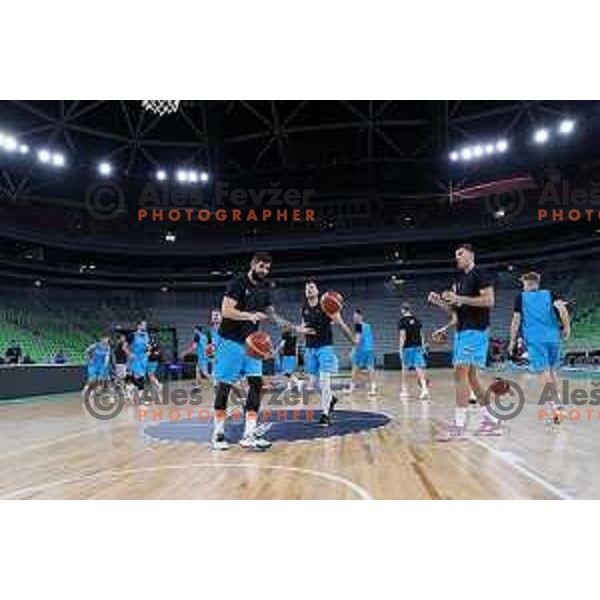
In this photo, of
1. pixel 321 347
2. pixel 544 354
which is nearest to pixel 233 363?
pixel 321 347

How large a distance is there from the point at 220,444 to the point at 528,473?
10.9 ft

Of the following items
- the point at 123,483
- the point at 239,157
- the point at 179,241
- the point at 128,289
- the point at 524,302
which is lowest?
A: the point at 123,483

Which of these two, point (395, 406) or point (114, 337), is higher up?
point (114, 337)

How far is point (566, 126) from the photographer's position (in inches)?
1065

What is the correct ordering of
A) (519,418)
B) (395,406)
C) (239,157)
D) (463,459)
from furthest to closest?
(239,157) < (395,406) < (519,418) < (463,459)

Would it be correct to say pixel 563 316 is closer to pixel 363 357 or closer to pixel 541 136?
pixel 363 357

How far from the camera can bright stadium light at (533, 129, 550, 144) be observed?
27.6 meters

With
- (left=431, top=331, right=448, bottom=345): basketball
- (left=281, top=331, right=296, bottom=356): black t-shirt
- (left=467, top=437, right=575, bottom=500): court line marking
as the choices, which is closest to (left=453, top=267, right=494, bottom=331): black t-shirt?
(left=431, top=331, right=448, bottom=345): basketball
